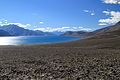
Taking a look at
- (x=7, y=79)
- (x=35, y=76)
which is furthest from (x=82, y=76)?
(x=7, y=79)

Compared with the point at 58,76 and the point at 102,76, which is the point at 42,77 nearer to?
the point at 58,76

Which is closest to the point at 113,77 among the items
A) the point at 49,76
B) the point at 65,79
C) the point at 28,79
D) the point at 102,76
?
the point at 102,76

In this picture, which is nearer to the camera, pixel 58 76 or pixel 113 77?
pixel 113 77

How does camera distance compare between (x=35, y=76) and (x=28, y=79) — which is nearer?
(x=28, y=79)

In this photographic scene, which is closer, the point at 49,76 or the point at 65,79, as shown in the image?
the point at 65,79

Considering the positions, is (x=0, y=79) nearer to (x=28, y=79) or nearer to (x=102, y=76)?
(x=28, y=79)

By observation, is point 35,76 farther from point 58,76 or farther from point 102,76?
point 102,76

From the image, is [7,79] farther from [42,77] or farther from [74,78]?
[74,78]

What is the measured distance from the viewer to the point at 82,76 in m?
22.2

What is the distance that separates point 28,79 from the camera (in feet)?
71.5

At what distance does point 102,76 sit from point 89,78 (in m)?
1.62

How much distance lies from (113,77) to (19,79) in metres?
8.34

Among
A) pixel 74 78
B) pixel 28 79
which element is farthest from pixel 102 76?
pixel 28 79

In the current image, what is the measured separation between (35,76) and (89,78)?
5379 millimetres
